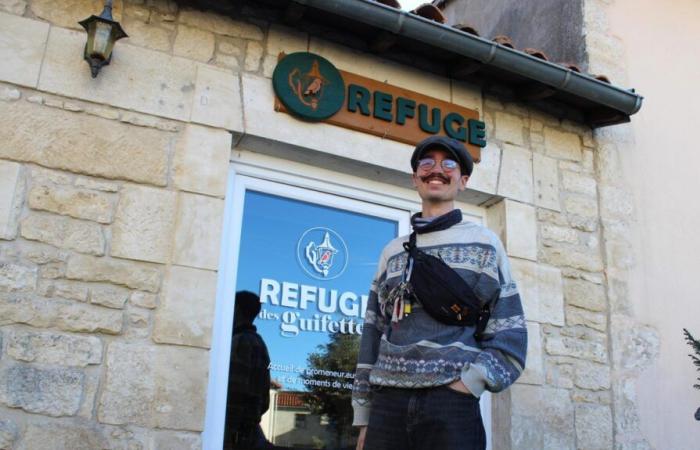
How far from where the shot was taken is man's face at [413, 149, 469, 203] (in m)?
2.58

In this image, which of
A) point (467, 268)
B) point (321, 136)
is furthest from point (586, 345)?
point (467, 268)

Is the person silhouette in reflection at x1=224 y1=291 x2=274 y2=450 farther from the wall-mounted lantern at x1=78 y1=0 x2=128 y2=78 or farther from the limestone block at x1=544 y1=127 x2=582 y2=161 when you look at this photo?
the limestone block at x1=544 y1=127 x2=582 y2=161

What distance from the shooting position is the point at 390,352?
7.98 feet

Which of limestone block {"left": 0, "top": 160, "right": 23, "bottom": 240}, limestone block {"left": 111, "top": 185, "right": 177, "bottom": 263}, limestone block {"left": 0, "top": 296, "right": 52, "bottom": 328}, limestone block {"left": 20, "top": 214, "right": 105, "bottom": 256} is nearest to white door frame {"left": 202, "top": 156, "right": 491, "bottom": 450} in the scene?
limestone block {"left": 111, "top": 185, "right": 177, "bottom": 263}

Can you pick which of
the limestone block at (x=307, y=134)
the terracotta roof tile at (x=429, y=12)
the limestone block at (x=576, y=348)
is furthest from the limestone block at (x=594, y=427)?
the terracotta roof tile at (x=429, y=12)

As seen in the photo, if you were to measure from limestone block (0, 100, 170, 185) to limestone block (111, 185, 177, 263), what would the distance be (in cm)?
8

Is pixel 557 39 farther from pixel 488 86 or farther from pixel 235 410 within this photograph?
pixel 235 410

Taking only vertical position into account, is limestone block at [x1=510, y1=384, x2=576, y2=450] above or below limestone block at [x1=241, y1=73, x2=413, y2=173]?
below

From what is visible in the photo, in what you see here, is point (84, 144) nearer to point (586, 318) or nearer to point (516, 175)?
point (516, 175)

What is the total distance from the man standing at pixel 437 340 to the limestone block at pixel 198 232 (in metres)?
1.23

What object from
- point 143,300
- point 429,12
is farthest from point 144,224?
point 429,12

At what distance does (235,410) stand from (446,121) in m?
2.25

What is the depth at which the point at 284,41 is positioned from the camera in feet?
13.7

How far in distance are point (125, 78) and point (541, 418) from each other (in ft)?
10.3
